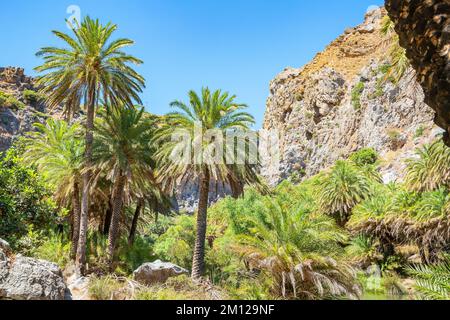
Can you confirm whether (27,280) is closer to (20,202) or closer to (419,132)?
(20,202)

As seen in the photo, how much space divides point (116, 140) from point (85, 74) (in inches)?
142

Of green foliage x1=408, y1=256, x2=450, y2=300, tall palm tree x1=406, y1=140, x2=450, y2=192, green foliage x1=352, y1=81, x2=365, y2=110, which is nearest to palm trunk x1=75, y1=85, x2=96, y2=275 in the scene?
green foliage x1=408, y1=256, x2=450, y2=300

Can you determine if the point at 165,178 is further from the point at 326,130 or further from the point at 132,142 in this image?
the point at 326,130

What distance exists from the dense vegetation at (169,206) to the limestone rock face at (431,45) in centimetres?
325

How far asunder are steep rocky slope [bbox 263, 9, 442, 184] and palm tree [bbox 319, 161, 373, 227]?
1218cm

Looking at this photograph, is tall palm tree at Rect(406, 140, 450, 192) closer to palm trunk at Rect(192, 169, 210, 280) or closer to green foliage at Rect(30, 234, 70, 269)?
palm trunk at Rect(192, 169, 210, 280)

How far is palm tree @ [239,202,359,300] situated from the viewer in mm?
13102

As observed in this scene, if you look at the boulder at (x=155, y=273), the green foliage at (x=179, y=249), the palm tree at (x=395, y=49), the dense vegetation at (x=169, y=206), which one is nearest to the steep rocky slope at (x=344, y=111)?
the dense vegetation at (x=169, y=206)

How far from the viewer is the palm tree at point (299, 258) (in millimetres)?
13102

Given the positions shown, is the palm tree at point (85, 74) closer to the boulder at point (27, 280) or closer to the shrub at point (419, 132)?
the boulder at point (27, 280)

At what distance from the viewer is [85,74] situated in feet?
64.7

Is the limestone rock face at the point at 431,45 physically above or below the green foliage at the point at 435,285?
above
